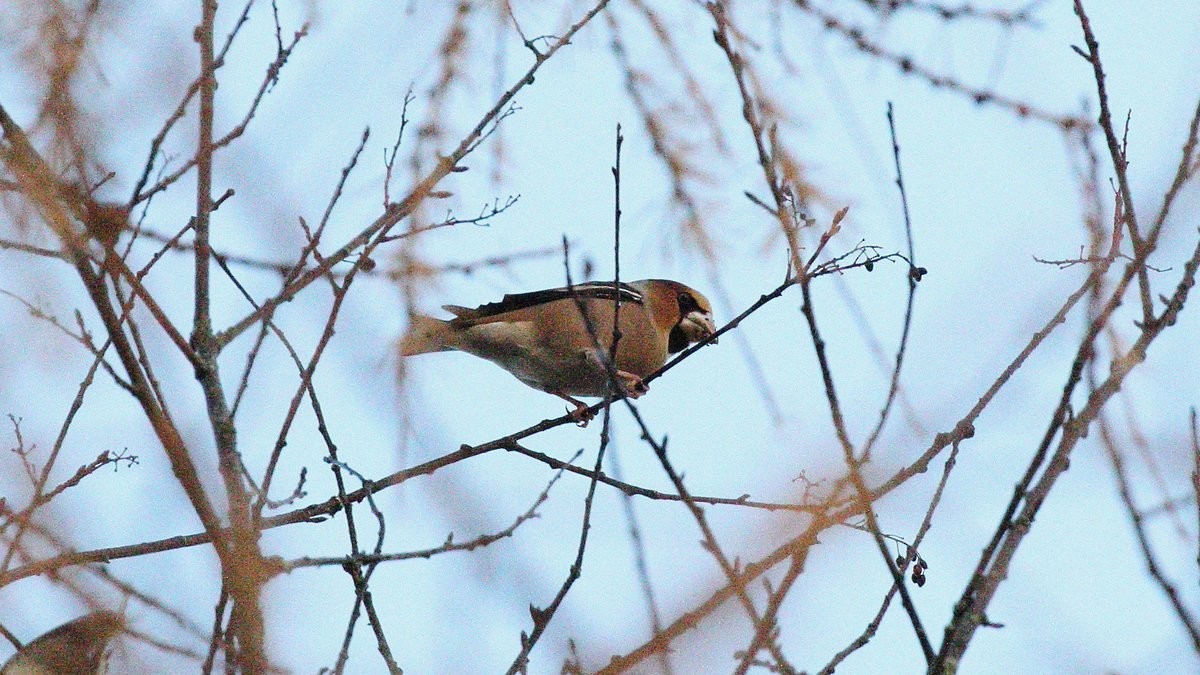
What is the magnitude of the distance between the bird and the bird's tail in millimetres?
1765

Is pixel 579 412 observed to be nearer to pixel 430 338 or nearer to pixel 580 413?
pixel 580 413

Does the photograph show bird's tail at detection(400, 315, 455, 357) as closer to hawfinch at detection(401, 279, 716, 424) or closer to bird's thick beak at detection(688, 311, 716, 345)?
hawfinch at detection(401, 279, 716, 424)

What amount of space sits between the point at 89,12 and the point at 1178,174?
10.1ft

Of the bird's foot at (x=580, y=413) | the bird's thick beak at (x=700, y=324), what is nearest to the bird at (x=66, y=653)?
the bird's foot at (x=580, y=413)

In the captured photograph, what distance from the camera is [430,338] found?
19.1 ft

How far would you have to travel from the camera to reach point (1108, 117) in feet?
9.93

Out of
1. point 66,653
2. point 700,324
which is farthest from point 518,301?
point 66,653

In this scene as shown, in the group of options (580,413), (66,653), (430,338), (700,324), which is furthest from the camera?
(700,324)

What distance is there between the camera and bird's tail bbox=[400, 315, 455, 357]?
530 cm

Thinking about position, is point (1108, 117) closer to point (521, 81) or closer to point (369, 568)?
point (521, 81)

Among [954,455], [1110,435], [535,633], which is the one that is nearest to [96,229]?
[535,633]

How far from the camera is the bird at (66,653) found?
11.9ft

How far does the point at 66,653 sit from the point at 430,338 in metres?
2.37

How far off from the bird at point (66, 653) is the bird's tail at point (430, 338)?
69.5 inches
